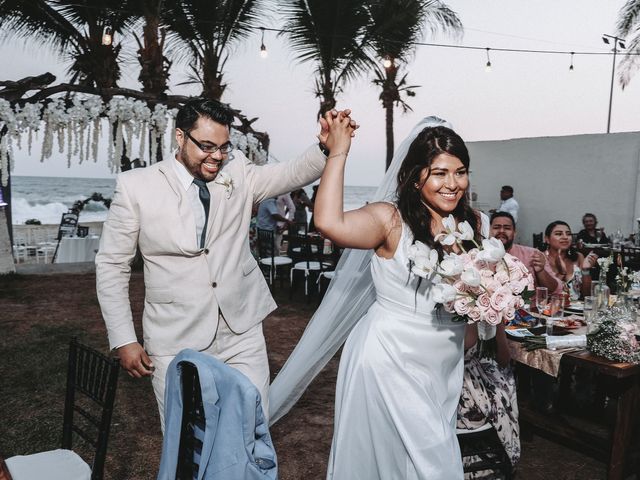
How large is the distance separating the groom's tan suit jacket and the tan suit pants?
4 centimetres

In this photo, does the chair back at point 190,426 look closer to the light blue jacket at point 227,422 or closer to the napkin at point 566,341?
the light blue jacket at point 227,422

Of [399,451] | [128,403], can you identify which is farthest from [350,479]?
[128,403]

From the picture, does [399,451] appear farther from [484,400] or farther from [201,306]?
[201,306]

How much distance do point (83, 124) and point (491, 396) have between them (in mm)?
6090

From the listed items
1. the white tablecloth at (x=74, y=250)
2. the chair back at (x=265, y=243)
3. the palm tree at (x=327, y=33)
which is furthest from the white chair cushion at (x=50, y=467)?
the white tablecloth at (x=74, y=250)

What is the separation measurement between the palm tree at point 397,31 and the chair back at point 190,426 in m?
12.1

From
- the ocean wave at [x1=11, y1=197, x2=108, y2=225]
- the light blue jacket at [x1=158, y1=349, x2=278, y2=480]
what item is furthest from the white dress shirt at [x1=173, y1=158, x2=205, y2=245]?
the ocean wave at [x1=11, y1=197, x2=108, y2=225]

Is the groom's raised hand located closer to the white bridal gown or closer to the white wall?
the white bridal gown

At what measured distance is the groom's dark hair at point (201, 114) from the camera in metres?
2.30

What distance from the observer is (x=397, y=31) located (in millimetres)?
13172

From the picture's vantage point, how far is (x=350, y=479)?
231cm

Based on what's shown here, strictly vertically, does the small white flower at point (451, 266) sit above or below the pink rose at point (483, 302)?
above

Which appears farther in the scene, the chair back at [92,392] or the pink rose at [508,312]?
the chair back at [92,392]

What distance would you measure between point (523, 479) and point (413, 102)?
14277 mm
